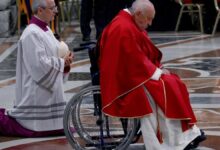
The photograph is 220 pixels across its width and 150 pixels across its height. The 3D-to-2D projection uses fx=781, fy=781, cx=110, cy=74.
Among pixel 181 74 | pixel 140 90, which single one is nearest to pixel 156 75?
pixel 140 90

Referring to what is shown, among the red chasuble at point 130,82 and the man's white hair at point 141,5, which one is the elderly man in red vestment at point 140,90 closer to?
the red chasuble at point 130,82

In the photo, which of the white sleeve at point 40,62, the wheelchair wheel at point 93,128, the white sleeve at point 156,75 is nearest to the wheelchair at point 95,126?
the wheelchair wheel at point 93,128

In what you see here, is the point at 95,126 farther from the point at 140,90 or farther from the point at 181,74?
the point at 181,74

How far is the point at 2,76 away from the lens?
10.4m

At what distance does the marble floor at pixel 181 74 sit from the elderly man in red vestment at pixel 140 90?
45 centimetres

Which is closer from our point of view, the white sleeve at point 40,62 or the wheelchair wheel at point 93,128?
the wheelchair wheel at point 93,128

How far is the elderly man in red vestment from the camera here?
19.0ft

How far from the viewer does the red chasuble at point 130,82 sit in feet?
19.0

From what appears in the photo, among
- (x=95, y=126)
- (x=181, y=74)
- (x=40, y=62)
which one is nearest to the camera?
(x=95, y=126)

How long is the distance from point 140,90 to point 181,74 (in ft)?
14.5

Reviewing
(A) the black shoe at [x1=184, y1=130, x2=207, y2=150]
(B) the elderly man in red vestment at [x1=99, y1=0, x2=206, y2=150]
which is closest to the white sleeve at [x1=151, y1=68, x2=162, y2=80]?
(B) the elderly man in red vestment at [x1=99, y1=0, x2=206, y2=150]

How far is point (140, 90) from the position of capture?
19.0 ft

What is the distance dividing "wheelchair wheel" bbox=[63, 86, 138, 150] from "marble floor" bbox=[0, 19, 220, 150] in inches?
9.4

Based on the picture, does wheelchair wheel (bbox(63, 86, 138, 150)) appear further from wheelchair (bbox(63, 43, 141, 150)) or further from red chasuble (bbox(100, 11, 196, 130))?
red chasuble (bbox(100, 11, 196, 130))
